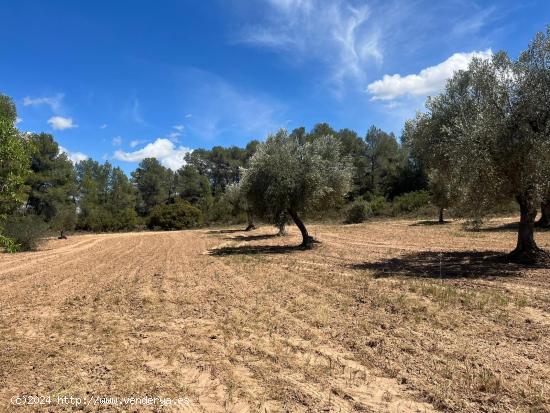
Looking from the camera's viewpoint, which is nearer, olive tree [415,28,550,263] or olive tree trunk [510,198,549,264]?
olive tree [415,28,550,263]

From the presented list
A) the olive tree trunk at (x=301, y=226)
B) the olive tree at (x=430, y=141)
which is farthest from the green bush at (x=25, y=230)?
the olive tree at (x=430, y=141)

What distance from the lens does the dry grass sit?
16.0 ft

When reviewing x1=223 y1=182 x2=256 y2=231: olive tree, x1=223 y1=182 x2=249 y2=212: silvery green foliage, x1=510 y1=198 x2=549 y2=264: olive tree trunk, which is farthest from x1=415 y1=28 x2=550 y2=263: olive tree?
x1=223 y1=182 x2=249 y2=212: silvery green foliage

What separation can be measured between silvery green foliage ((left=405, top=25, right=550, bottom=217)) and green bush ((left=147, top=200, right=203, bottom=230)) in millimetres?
50716

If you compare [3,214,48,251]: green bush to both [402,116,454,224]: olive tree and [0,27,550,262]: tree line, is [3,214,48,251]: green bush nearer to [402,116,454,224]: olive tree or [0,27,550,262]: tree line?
[0,27,550,262]: tree line

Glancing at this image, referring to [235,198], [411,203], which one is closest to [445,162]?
[235,198]

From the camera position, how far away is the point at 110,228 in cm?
6381

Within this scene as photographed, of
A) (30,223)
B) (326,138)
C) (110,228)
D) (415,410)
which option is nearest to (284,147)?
(326,138)

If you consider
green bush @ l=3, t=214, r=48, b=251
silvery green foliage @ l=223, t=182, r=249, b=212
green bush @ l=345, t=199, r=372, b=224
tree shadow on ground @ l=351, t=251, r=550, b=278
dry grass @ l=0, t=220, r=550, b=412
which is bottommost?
dry grass @ l=0, t=220, r=550, b=412

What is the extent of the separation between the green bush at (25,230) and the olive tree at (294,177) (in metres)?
17.5

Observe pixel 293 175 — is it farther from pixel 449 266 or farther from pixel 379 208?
pixel 379 208

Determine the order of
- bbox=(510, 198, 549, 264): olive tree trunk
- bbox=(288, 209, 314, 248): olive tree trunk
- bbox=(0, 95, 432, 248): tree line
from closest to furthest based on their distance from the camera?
bbox=(510, 198, 549, 264): olive tree trunk, bbox=(288, 209, 314, 248): olive tree trunk, bbox=(0, 95, 432, 248): tree line

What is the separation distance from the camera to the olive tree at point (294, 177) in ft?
68.9

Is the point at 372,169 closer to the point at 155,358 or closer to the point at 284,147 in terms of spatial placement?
the point at 284,147
